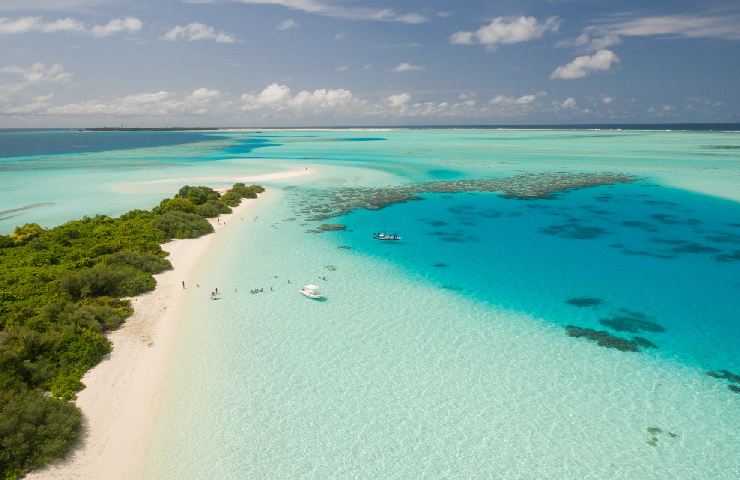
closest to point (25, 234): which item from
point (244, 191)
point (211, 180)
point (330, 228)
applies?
point (330, 228)

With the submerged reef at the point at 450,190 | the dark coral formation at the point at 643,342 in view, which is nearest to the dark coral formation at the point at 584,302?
the dark coral formation at the point at 643,342

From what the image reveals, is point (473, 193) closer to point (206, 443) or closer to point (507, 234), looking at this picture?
point (507, 234)

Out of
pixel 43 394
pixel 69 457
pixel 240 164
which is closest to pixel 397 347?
pixel 69 457

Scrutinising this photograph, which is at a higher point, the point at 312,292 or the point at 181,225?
the point at 181,225

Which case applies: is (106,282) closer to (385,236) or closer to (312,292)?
(312,292)

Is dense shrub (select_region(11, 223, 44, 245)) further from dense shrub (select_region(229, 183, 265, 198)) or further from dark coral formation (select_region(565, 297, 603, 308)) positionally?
dark coral formation (select_region(565, 297, 603, 308))

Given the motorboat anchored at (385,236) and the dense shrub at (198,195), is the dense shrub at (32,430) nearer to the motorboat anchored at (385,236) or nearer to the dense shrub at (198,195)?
the motorboat anchored at (385,236)

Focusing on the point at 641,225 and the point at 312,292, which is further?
the point at 641,225
